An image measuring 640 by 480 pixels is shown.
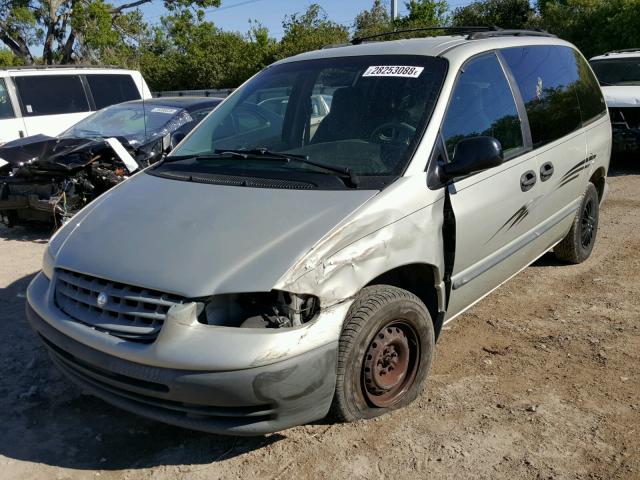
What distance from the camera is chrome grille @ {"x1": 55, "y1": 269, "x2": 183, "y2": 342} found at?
2.61m

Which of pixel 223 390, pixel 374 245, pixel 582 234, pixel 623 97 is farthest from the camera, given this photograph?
pixel 623 97

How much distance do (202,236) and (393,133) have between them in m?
1.22

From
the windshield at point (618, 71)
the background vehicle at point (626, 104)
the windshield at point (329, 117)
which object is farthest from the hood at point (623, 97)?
the windshield at point (329, 117)

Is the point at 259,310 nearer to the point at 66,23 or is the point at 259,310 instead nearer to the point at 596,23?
the point at 596,23

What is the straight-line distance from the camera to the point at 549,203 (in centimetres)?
429

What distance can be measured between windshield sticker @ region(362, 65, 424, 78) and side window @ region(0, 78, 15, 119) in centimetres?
777

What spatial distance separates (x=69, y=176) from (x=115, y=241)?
4.17 metres

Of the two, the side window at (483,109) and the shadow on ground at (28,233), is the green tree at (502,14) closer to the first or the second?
the shadow on ground at (28,233)

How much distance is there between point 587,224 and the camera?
5.42 meters

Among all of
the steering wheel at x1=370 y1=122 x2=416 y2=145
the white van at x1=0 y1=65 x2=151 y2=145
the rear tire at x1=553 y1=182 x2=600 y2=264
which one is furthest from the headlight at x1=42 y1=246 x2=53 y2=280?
the white van at x1=0 y1=65 x2=151 y2=145

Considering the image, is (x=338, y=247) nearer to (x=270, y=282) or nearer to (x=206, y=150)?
(x=270, y=282)

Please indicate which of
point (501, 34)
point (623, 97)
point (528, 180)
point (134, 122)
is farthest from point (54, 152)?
point (623, 97)

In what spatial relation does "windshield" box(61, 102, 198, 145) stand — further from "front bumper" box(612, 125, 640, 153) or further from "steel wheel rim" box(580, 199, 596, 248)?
"front bumper" box(612, 125, 640, 153)

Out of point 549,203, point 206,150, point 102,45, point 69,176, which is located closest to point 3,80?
point 69,176
